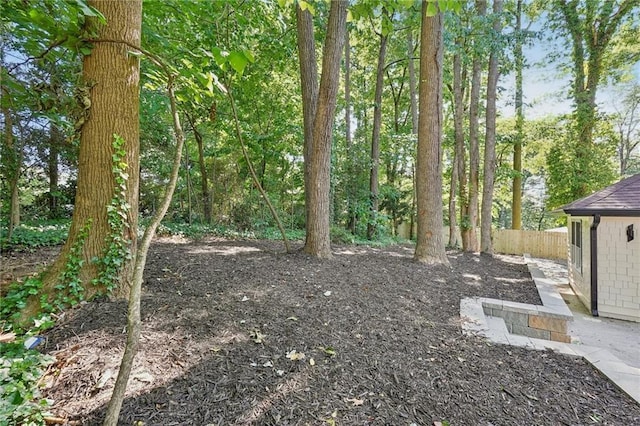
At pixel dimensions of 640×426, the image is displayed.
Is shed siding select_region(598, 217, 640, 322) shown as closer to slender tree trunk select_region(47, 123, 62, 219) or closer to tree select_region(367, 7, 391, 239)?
tree select_region(367, 7, 391, 239)

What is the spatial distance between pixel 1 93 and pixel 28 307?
6.15ft

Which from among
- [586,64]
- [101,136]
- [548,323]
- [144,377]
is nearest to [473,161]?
[586,64]

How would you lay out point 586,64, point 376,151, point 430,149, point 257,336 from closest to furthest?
1. point 257,336
2. point 430,149
3. point 376,151
4. point 586,64

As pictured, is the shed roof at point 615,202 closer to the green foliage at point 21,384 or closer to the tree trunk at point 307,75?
the tree trunk at point 307,75

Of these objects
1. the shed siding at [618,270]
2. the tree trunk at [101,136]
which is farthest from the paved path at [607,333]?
the tree trunk at [101,136]

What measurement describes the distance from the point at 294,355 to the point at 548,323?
11.1 feet

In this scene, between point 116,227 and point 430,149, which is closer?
point 116,227

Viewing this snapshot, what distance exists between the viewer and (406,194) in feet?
50.1

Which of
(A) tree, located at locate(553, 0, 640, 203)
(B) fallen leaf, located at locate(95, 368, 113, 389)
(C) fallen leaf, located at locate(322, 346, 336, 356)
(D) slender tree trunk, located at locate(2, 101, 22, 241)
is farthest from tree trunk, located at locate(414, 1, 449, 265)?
(A) tree, located at locate(553, 0, 640, 203)

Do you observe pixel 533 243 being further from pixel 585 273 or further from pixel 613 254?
pixel 613 254

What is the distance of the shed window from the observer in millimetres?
5773

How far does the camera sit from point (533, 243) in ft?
35.8

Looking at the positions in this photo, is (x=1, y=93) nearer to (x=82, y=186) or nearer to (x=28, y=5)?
(x=28, y=5)

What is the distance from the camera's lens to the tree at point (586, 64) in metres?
9.56
